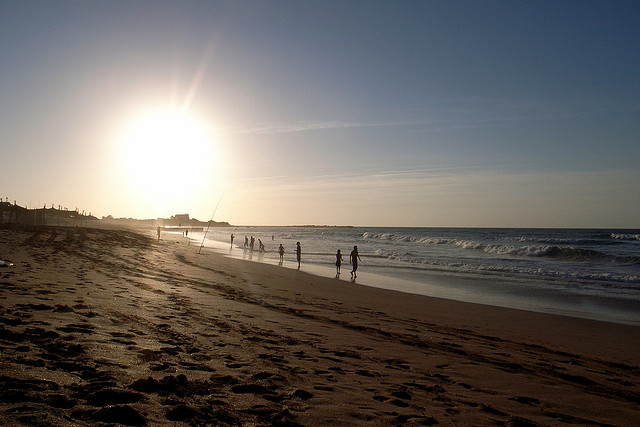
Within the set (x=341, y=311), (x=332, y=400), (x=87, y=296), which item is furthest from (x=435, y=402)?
(x=87, y=296)

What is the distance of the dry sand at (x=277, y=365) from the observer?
3.38 metres

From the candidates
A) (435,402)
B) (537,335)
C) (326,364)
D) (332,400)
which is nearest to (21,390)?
(332,400)

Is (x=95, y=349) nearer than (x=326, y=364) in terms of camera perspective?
Yes

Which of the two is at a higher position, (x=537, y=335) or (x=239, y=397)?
(x=239, y=397)

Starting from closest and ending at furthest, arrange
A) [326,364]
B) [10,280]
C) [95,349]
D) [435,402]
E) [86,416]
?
[86,416] < [435,402] < [95,349] < [326,364] < [10,280]

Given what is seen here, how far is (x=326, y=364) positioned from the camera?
5.18m

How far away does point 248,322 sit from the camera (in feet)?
24.6

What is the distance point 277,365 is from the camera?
4855mm

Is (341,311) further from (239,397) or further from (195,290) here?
(239,397)

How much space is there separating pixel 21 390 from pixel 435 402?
369cm

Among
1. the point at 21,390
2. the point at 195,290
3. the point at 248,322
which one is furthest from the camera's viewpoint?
the point at 195,290

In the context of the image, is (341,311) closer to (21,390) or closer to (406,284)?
(21,390)

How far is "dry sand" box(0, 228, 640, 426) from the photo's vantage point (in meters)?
3.38

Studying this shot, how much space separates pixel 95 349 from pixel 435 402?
3.80 m
